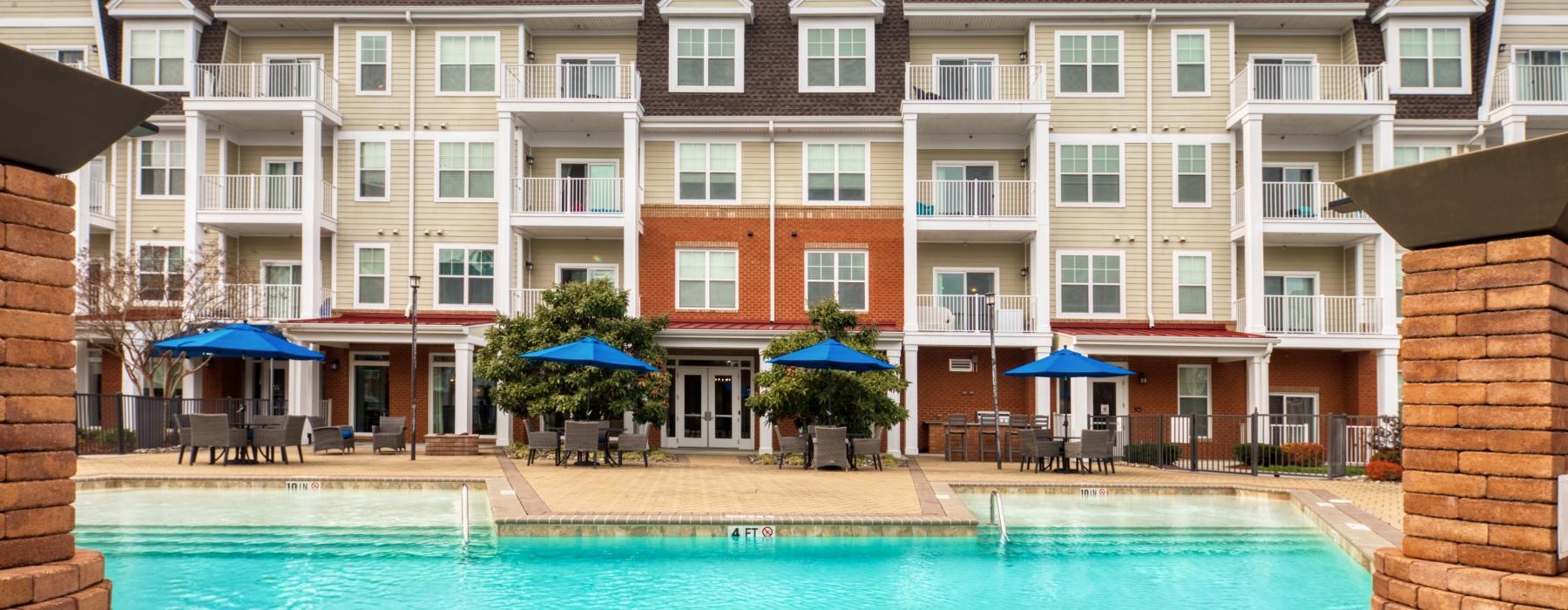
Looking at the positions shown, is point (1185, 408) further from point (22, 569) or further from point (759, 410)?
point (22, 569)

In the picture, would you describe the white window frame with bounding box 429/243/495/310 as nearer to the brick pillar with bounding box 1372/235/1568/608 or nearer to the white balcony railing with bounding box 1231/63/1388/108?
the white balcony railing with bounding box 1231/63/1388/108

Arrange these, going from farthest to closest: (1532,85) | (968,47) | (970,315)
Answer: (968,47) → (1532,85) → (970,315)

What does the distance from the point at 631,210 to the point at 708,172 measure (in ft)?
8.04

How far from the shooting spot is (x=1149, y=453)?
21875 mm

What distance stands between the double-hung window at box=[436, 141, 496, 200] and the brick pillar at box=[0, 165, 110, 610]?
21.8 meters

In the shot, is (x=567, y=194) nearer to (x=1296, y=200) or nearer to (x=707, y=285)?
(x=707, y=285)

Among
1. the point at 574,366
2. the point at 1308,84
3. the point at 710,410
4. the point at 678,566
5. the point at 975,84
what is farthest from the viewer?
the point at 710,410

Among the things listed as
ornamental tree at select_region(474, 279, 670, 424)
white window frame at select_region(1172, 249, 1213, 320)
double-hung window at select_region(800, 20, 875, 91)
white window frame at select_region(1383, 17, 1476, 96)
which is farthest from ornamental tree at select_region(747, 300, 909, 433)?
white window frame at select_region(1383, 17, 1476, 96)

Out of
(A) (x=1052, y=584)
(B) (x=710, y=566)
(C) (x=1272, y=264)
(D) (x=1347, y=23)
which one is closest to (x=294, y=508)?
(B) (x=710, y=566)

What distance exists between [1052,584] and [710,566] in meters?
3.08

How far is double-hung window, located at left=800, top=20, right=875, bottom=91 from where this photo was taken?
26.5 meters

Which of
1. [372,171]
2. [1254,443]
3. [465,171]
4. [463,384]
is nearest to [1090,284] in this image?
[1254,443]

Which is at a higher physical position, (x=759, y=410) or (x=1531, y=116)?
(x=1531, y=116)

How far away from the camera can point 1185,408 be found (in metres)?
25.7
